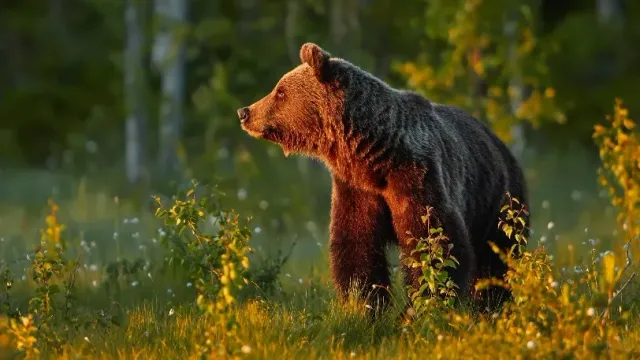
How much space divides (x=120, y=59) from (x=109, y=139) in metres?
4.18

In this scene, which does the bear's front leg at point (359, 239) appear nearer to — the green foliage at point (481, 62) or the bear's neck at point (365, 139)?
the bear's neck at point (365, 139)

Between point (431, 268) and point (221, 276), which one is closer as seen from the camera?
point (221, 276)

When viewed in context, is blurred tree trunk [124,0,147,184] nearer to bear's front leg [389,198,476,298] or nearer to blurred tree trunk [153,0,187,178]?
blurred tree trunk [153,0,187,178]

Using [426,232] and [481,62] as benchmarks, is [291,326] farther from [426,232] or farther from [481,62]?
[481,62]

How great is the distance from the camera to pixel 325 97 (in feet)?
21.6

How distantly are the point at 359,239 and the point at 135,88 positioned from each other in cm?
937

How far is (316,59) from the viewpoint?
256 inches

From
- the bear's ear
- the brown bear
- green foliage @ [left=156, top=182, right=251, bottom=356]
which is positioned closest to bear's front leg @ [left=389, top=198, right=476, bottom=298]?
→ the brown bear

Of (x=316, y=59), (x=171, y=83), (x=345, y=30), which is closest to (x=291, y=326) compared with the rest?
(x=316, y=59)

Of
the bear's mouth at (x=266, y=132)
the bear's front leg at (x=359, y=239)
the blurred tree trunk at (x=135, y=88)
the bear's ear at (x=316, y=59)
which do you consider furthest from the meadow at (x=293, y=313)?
the blurred tree trunk at (x=135, y=88)

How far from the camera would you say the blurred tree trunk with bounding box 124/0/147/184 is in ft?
49.4

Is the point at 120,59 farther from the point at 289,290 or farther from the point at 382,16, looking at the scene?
the point at 289,290

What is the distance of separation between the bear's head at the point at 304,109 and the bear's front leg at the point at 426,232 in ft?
2.22

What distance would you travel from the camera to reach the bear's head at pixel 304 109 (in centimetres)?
655
